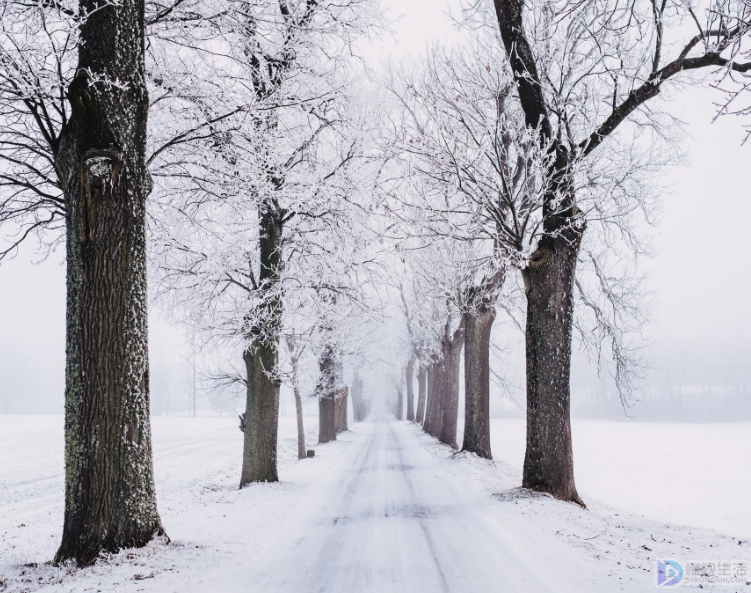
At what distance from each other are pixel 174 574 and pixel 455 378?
658 inches

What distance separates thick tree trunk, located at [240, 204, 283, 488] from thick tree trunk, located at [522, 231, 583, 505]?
17.6 feet

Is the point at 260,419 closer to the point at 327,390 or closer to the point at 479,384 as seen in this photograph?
the point at 479,384

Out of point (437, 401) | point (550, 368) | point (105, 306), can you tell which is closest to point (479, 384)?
point (550, 368)

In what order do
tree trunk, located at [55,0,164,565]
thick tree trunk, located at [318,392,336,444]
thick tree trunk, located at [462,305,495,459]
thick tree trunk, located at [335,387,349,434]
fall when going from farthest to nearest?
1. thick tree trunk, located at [335,387,349,434]
2. thick tree trunk, located at [318,392,336,444]
3. thick tree trunk, located at [462,305,495,459]
4. tree trunk, located at [55,0,164,565]

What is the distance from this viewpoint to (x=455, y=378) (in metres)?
20.2

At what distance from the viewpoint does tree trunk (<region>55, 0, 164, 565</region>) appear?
4.77m

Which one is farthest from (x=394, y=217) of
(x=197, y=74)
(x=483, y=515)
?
(x=483, y=515)

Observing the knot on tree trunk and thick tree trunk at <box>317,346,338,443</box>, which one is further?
thick tree trunk at <box>317,346,338,443</box>

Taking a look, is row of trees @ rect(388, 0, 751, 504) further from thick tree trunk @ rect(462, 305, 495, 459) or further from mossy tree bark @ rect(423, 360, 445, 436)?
mossy tree bark @ rect(423, 360, 445, 436)

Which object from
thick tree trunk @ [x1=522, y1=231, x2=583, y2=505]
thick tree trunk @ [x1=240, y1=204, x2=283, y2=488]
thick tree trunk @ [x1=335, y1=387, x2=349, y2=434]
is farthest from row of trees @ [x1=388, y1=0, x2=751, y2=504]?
thick tree trunk @ [x1=335, y1=387, x2=349, y2=434]

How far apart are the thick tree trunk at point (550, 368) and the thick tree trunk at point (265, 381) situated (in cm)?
535

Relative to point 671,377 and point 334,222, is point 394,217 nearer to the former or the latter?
point 334,222

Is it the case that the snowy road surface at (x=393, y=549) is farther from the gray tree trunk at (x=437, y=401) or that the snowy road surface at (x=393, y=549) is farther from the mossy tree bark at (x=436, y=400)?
the mossy tree bark at (x=436, y=400)

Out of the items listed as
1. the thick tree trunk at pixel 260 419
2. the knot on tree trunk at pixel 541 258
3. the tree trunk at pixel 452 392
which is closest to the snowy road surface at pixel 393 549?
the thick tree trunk at pixel 260 419
